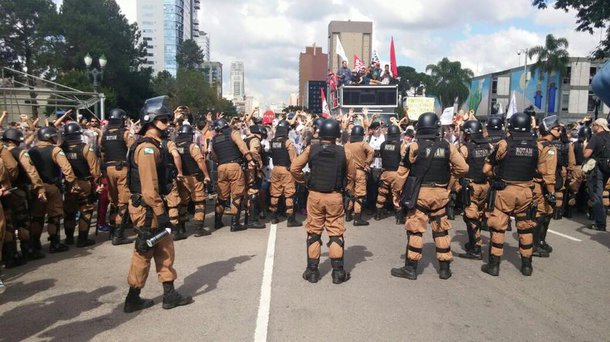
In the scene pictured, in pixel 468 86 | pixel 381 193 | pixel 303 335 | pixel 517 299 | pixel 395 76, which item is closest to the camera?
pixel 303 335

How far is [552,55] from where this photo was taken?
5062 centimetres

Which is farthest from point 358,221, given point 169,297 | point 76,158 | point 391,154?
point 76,158

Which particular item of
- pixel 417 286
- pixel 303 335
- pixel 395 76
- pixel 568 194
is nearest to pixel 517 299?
pixel 417 286

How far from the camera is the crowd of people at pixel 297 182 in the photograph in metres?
5.03

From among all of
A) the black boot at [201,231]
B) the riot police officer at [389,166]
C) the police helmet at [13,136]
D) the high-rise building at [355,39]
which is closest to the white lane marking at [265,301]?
the black boot at [201,231]

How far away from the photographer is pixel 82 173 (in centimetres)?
761

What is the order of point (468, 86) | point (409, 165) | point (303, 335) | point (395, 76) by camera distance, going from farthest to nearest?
1. point (468, 86)
2. point (395, 76)
3. point (409, 165)
4. point (303, 335)

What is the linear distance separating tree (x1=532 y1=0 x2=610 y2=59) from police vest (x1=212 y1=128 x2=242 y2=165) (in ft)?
65.4

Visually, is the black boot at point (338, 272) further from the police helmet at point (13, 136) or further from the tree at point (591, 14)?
the tree at point (591, 14)

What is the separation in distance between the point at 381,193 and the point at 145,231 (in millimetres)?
6231

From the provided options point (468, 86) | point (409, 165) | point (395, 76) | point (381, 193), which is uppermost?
point (468, 86)

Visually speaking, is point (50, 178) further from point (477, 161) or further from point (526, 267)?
point (526, 267)

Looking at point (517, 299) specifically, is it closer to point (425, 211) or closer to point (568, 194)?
point (425, 211)

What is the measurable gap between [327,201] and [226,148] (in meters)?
3.47
